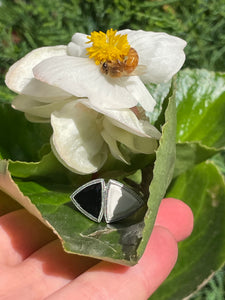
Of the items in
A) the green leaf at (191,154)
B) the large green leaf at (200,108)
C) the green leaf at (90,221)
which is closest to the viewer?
the green leaf at (90,221)

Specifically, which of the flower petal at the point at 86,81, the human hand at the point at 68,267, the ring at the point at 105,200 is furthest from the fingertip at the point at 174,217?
the flower petal at the point at 86,81

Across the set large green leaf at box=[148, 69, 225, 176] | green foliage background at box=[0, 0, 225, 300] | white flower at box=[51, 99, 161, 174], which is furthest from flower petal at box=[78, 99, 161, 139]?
green foliage background at box=[0, 0, 225, 300]

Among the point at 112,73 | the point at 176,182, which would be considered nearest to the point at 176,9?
the point at 176,182

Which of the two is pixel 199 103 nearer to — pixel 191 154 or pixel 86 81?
pixel 191 154

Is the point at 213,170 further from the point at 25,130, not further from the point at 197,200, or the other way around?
the point at 25,130

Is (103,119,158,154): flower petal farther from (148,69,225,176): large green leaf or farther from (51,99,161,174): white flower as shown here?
(148,69,225,176): large green leaf

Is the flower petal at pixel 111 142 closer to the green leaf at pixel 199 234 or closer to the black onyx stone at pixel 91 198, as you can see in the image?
the black onyx stone at pixel 91 198

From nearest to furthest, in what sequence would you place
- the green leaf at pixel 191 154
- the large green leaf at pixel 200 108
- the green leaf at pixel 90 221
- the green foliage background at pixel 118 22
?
the green leaf at pixel 90 221
the green leaf at pixel 191 154
the large green leaf at pixel 200 108
the green foliage background at pixel 118 22

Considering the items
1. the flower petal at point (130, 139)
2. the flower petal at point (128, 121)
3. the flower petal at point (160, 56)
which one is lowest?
the flower petal at point (130, 139)
